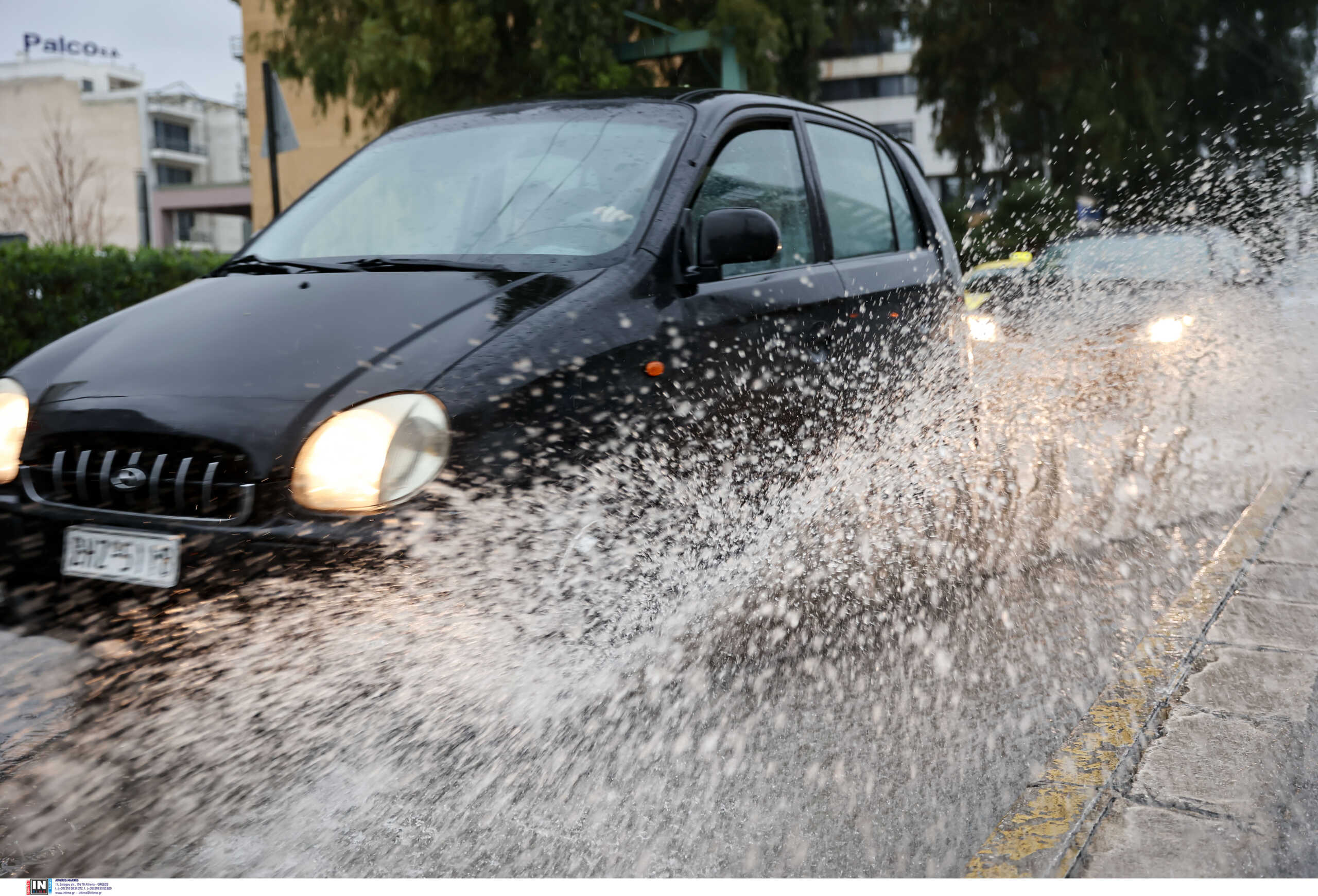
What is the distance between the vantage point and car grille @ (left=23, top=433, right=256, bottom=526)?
272 cm

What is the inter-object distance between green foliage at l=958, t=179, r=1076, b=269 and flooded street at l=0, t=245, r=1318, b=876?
14.1 metres

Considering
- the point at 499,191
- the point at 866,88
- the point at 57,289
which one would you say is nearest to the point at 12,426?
the point at 499,191

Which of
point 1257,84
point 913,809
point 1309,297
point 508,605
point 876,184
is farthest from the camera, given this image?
point 1257,84

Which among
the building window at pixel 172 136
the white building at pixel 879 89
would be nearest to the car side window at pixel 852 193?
the white building at pixel 879 89

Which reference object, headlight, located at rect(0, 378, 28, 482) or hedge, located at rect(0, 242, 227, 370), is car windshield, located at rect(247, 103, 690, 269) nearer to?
headlight, located at rect(0, 378, 28, 482)

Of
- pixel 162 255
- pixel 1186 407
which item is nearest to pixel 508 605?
pixel 1186 407

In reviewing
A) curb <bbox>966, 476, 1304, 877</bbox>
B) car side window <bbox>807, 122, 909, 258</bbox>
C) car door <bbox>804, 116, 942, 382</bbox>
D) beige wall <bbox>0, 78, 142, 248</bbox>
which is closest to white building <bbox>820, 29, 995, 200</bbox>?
beige wall <bbox>0, 78, 142, 248</bbox>

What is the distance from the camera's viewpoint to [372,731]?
303 centimetres

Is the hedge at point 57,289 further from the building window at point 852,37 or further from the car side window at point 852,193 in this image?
the building window at point 852,37

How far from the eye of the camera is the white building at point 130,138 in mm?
57625

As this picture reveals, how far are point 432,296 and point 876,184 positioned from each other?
8.24 feet

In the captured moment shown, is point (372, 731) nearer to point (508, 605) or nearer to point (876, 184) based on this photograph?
Result: point (508, 605)

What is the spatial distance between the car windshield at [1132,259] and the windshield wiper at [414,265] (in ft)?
24.3

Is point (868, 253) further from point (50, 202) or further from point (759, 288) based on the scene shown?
point (50, 202)
